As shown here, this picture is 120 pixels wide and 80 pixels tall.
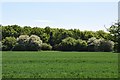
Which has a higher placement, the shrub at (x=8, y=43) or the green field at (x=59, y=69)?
the shrub at (x=8, y=43)

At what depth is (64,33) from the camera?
12000 cm

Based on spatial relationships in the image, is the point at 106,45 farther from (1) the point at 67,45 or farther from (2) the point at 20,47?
(2) the point at 20,47

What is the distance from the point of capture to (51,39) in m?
115

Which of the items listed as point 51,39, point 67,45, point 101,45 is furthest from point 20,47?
point 101,45

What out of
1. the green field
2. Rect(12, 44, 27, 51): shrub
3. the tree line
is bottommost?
the green field

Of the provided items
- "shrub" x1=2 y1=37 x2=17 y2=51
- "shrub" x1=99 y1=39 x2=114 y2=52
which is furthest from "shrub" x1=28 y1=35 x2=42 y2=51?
"shrub" x1=99 y1=39 x2=114 y2=52

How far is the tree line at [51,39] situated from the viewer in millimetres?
104438

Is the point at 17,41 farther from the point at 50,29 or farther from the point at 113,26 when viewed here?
the point at 113,26

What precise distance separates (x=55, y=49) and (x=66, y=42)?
5.45 meters

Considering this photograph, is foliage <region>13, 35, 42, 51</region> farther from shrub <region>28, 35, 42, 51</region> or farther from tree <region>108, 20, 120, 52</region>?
tree <region>108, 20, 120, 52</region>

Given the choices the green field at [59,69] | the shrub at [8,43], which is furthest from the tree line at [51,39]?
the green field at [59,69]

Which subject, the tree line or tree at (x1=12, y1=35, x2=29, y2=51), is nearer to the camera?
tree at (x1=12, y1=35, x2=29, y2=51)

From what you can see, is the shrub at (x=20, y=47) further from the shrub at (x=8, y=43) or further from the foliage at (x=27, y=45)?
the shrub at (x=8, y=43)

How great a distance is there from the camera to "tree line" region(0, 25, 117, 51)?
104 metres
